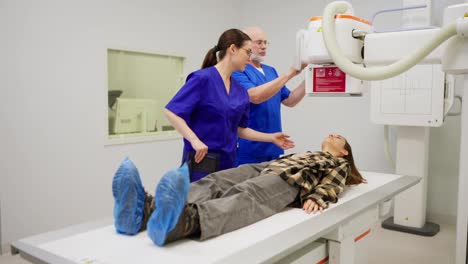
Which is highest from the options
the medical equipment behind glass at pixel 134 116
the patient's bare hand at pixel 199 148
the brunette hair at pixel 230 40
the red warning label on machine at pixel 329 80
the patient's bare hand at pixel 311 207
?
the brunette hair at pixel 230 40

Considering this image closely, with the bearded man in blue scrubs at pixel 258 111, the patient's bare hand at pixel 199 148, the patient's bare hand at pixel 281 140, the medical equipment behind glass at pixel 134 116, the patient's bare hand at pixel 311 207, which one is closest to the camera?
the patient's bare hand at pixel 311 207

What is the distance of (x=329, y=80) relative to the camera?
5.00 ft

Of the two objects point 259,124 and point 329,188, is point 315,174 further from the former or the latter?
point 259,124

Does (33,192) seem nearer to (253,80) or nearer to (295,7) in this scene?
(253,80)

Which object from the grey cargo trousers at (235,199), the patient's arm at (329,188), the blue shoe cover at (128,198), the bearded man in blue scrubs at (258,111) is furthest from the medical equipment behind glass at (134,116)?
the blue shoe cover at (128,198)

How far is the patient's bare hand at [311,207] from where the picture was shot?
4.87 ft

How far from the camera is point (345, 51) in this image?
4.55 feet

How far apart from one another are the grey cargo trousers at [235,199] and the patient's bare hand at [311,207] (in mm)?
61

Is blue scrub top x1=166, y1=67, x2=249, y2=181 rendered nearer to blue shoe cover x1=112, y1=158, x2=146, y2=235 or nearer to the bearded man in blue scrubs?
the bearded man in blue scrubs

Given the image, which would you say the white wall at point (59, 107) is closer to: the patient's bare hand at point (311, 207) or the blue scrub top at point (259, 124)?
the blue scrub top at point (259, 124)

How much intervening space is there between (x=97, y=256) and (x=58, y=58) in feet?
6.37

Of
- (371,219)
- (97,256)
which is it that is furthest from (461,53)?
(97,256)

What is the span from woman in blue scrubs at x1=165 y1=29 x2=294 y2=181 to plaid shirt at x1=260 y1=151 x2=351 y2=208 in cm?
25

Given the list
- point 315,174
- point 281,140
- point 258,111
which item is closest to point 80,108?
point 258,111
